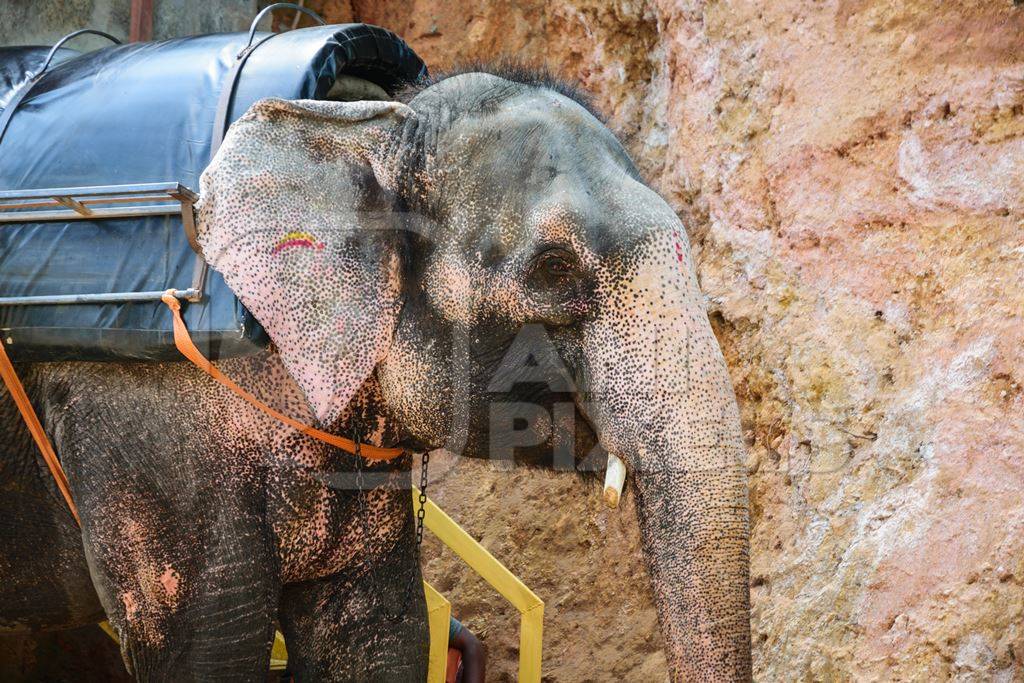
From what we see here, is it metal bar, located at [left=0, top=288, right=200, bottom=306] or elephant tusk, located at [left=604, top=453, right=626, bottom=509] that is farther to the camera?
metal bar, located at [left=0, top=288, right=200, bottom=306]

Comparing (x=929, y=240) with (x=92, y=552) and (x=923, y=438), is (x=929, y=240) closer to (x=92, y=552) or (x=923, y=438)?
(x=923, y=438)

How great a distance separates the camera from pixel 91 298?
2.25 m

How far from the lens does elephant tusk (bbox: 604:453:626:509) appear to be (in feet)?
6.68

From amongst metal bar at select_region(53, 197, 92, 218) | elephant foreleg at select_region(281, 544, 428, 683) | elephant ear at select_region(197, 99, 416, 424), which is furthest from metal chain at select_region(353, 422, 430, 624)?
metal bar at select_region(53, 197, 92, 218)

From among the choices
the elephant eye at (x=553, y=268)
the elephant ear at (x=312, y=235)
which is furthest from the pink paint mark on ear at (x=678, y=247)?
the elephant ear at (x=312, y=235)

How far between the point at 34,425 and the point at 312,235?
718 mm

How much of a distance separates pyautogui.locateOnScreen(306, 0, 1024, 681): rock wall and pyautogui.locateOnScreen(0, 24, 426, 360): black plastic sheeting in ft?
2.35

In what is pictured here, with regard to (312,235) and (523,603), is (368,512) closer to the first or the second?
(312,235)

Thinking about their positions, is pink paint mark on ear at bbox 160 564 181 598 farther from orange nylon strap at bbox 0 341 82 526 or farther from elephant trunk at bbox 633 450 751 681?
elephant trunk at bbox 633 450 751 681

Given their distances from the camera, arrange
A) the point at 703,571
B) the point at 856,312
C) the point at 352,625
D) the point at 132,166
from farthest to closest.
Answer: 1. the point at 856,312
2. the point at 352,625
3. the point at 132,166
4. the point at 703,571

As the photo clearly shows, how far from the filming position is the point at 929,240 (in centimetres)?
291

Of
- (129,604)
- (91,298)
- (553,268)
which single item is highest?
(553,268)

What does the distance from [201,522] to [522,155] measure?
0.88 meters

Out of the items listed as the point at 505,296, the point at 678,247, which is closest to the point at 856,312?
the point at 678,247
